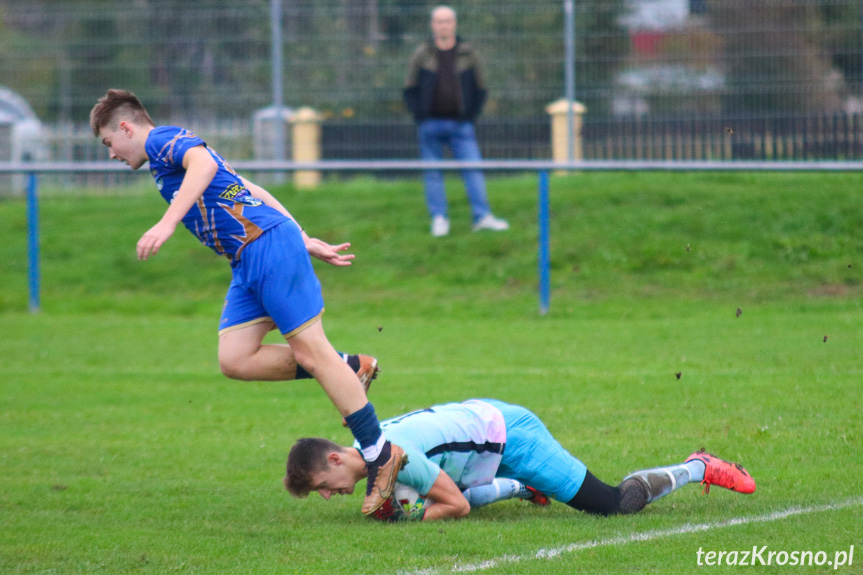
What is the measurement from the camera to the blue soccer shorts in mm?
4645

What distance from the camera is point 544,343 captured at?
941 centimetres

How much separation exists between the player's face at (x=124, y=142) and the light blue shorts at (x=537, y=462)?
2.02 meters

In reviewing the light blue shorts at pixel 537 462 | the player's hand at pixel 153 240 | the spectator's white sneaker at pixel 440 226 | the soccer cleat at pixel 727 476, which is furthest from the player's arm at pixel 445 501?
the spectator's white sneaker at pixel 440 226

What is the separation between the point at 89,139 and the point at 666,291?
29.1 feet

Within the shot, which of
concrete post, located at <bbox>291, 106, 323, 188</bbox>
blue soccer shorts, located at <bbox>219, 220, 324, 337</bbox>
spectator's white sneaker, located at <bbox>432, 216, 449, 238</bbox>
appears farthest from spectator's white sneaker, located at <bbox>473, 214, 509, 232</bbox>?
blue soccer shorts, located at <bbox>219, 220, 324, 337</bbox>

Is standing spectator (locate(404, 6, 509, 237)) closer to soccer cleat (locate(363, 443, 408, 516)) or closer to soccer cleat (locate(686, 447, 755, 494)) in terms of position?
soccer cleat (locate(686, 447, 755, 494))

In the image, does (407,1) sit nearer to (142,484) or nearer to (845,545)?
(142,484)

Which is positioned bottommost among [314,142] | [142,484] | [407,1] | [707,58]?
[142,484]

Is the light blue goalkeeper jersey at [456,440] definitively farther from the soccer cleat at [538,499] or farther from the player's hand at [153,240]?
the player's hand at [153,240]

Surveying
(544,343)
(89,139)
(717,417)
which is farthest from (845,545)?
(89,139)

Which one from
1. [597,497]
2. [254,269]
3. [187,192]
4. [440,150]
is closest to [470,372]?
[597,497]
